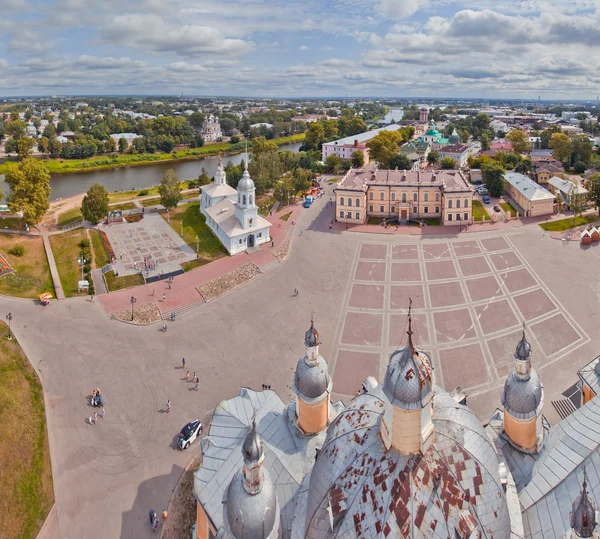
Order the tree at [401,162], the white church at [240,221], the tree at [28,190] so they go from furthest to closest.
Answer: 1. the tree at [401,162]
2. the tree at [28,190]
3. the white church at [240,221]

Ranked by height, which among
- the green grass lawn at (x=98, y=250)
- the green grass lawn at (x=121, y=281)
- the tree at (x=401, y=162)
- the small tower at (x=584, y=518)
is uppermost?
the small tower at (x=584, y=518)

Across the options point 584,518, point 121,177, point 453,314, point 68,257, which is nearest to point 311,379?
point 584,518

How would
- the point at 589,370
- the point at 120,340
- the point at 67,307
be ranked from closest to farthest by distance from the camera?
the point at 589,370 < the point at 120,340 < the point at 67,307

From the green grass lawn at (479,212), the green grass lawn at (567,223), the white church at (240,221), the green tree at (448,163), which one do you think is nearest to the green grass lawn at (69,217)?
the white church at (240,221)

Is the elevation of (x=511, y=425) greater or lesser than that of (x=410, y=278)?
greater

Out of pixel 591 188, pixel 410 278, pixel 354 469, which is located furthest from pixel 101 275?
pixel 591 188

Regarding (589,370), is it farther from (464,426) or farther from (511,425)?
(464,426)

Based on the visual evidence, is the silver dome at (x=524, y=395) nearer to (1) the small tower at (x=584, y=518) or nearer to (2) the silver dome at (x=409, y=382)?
(1) the small tower at (x=584, y=518)
